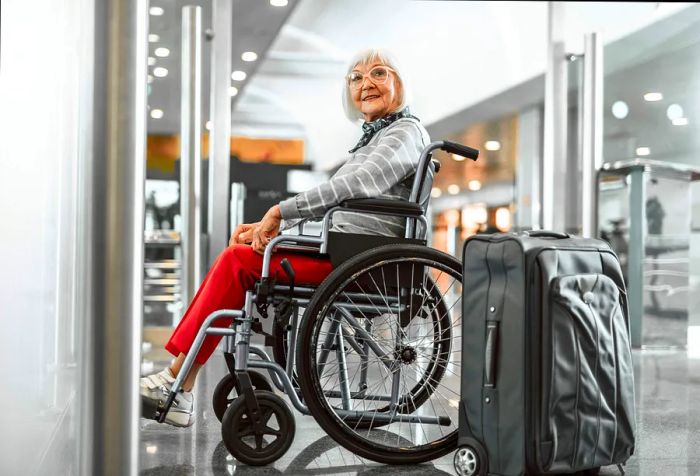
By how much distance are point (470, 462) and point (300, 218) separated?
0.71 metres

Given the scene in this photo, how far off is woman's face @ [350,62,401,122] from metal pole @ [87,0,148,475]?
1.17m

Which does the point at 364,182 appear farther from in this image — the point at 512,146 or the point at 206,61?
the point at 512,146

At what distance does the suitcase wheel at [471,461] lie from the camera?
1839 millimetres

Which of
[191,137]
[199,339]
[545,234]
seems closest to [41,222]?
[199,339]

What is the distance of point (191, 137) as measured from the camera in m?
4.17

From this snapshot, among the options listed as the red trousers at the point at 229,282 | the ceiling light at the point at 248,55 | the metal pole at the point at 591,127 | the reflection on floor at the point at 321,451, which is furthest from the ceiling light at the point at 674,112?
the red trousers at the point at 229,282

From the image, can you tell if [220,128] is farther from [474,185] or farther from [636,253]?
[636,253]

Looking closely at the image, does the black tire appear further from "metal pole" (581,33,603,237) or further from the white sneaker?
"metal pole" (581,33,603,237)

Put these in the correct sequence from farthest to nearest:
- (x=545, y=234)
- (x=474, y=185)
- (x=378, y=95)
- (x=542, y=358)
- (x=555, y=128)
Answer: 1. (x=474, y=185)
2. (x=555, y=128)
3. (x=378, y=95)
4. (x=545, y=234)
5. (x=542, y=358)

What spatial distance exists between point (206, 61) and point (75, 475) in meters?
3.04

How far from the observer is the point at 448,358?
219 cm

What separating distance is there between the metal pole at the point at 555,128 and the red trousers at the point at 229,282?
281 centimetres

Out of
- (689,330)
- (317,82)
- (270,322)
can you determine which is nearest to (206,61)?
(317,82)


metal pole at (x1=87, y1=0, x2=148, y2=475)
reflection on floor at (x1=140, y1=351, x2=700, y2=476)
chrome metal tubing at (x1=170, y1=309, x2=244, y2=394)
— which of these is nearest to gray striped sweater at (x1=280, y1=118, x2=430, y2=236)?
chrome metal tubing at (x1=170, y1=309, x2=244, y2=394)
